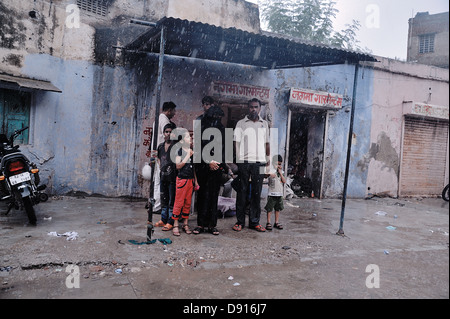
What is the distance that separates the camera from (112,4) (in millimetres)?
7723

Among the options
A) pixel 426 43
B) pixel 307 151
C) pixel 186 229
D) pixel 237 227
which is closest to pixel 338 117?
pixel 307 151

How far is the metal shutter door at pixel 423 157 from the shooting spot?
37.9 ft

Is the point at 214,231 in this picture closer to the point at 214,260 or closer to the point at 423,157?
the point at 214,260

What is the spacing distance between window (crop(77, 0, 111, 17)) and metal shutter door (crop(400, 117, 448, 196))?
9.64 metres

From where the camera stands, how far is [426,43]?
2255 centimetres

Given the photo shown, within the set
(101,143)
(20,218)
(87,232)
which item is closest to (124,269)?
(87,232)

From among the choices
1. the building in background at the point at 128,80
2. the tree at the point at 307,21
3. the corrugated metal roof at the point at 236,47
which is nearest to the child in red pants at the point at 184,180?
the corrugated metal roof at the point at 236,47

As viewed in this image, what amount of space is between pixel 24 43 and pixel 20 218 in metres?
3.69

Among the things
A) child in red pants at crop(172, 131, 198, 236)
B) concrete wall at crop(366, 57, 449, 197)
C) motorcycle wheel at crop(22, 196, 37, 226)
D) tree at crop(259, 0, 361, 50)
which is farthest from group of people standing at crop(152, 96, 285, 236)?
tree at crop(259, 0, 361, 50)

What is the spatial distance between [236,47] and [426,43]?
69.1ft

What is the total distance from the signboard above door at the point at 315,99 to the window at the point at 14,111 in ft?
20.6

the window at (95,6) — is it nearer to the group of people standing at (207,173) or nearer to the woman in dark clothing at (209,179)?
the group of people standing at (207,173)

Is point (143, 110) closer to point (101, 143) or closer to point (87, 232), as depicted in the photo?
point (101, 143)

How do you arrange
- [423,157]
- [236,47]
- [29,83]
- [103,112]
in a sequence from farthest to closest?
[423,157] < [103,112] < [236,47] < [29,83]
